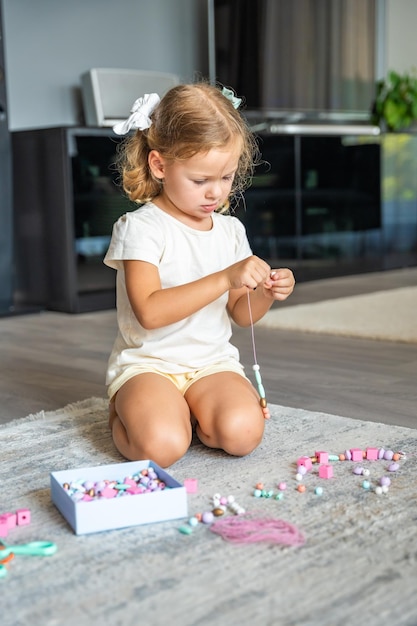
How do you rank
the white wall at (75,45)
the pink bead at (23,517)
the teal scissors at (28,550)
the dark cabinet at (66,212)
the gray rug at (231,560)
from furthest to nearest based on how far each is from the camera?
the white wall at (75,45)
the dark cabinet at (66,212)
the pink bead at (23,517)
the teal scissors at (28,550)
the gray rug at (231,560)

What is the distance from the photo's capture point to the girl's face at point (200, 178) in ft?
4.61

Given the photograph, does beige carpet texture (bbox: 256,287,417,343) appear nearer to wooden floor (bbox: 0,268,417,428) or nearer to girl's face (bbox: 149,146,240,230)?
wooden floor (bbox: 0,268,417,428)

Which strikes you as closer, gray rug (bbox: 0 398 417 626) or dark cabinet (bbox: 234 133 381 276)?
gray rug (bbox: 0 398 417 626)

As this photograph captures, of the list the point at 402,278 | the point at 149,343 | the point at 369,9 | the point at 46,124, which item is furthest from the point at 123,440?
the point at 369,9

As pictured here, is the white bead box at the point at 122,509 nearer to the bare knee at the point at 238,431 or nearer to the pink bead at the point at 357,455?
the bare knee at the point at 238,431

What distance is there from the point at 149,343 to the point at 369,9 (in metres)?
3.73

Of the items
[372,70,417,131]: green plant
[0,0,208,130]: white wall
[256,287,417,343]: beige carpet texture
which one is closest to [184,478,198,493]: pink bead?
[256,287,417,343]: beige carpet texture

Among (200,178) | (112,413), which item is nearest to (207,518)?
(112,413)

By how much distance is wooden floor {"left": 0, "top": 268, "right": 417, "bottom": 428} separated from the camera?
181cm

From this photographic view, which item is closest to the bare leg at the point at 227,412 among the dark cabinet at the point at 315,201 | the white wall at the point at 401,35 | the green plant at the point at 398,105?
the dark cabinet at the point at 315,201

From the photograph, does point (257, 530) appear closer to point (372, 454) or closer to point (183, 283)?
point (372, 454)

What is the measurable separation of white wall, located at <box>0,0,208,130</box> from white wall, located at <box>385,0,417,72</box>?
1.46m

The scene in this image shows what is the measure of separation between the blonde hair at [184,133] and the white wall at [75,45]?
7.03ft

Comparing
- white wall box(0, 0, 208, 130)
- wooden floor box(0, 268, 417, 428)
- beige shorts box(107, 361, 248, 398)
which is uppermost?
white wall box(0, 0, 208, 130)
